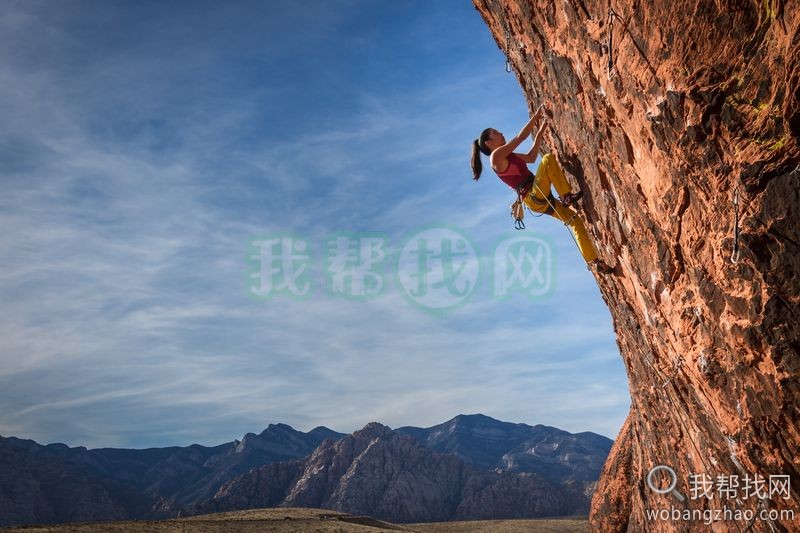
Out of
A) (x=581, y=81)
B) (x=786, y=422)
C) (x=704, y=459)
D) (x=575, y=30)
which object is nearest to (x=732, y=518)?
(x=704, y=459)

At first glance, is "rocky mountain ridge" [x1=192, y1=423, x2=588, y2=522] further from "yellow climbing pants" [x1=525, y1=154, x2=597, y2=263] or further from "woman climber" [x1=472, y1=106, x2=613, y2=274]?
"woman climber" [x1=472, y1=106, x2=613, y2=274]

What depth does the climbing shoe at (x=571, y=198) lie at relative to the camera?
12148mm

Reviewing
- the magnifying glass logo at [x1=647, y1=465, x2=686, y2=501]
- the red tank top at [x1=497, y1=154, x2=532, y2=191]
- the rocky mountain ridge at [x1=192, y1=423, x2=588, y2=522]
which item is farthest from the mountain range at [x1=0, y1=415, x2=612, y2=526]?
the red tank top at [x1=497, y1=154, x2=532, y2=191]

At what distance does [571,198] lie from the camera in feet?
40.1

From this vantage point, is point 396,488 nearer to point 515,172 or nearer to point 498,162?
point 515,172

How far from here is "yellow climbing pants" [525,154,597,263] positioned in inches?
473

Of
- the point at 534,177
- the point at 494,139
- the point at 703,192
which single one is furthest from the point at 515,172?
the point at 703,192

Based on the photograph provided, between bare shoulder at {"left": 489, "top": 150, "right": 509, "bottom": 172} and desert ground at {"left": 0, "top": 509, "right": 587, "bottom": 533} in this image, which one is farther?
desert ground at {"left": 0, "top": 509, "right": 587, "bottom": 533}

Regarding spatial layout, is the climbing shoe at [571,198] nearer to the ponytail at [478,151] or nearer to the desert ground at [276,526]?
the ponytail at [478,151]

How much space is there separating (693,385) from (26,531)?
182 feet

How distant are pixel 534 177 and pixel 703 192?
433 cm

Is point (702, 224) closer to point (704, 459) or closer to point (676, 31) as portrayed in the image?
point (676, 31)

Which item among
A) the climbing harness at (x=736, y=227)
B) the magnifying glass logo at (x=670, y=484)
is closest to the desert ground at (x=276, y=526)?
the magnifying glass logo at (x=670, y=484)

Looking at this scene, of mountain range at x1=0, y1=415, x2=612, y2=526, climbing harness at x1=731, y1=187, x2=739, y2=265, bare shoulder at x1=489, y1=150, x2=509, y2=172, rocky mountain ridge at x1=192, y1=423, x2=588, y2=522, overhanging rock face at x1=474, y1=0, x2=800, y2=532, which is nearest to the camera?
overhanging rock face at x1=474, y1=0, x2=800, y2=532
